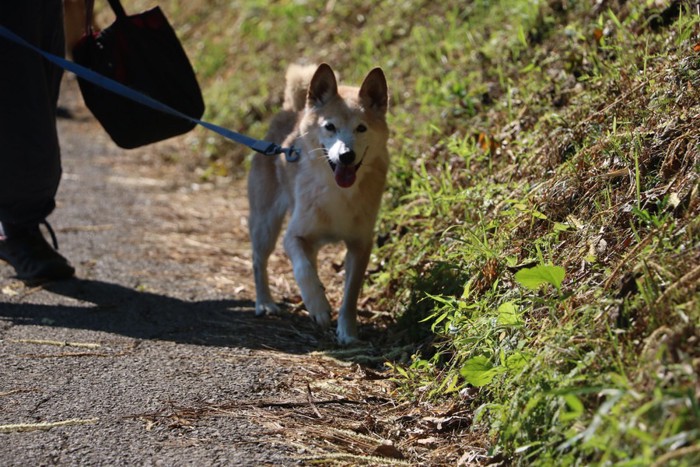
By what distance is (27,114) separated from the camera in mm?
4625

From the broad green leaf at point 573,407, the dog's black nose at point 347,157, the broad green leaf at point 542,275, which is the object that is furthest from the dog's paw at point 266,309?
the broad green leaf at point 573,407

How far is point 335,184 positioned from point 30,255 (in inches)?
→ 74.3

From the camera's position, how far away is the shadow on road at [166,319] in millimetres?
4297

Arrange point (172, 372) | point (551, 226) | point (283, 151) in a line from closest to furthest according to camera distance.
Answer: point (172, 372)
point (551, 226)
point (283, 151)

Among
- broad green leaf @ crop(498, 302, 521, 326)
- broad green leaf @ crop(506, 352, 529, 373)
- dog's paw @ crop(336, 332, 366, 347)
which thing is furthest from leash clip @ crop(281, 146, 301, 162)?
broad green leaf @ crop(506, 352, 529, 373)

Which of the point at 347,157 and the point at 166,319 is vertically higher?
the point at 347,157

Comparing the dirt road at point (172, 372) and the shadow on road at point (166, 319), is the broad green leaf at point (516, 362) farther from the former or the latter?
the shadow on road at point (166, 319)

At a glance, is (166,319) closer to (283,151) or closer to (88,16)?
(283,151)

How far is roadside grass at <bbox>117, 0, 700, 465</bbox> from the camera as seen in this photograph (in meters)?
2.57

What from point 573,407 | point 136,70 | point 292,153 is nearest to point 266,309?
point 292,153

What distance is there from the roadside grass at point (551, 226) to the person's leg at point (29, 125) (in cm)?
195

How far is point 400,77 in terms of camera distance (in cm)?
736

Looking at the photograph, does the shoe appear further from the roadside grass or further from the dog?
the roadside grass

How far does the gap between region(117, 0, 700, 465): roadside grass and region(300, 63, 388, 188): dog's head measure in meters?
0.52
